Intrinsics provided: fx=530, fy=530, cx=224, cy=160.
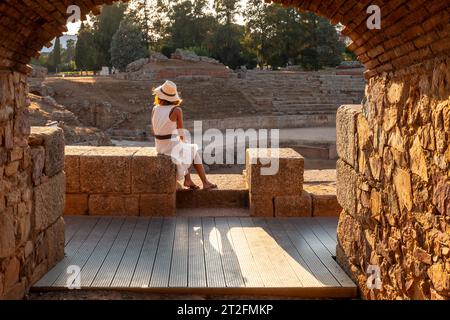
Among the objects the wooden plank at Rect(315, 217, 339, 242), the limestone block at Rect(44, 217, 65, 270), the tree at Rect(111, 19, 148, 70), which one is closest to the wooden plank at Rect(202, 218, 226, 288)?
the wooden plank at Rect(315, 217, 339, 242)

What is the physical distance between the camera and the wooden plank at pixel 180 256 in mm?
4180

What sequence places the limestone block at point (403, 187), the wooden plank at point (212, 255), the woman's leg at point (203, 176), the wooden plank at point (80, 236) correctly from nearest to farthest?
the limestone block at point (403, 187) < the wooden plank at point (212, 255) < the wooden plank at point (80, 236) < the woman's leg at point (203, 176)

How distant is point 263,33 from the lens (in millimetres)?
41156

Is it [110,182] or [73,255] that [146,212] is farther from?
[73,255]

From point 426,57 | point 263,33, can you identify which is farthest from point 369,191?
point 263,33

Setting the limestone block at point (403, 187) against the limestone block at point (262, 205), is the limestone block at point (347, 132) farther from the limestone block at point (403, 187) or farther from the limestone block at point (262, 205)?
the limestone block at point (262, 205)

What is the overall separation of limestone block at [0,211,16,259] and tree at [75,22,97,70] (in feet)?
119

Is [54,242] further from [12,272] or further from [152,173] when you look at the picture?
[152,173]

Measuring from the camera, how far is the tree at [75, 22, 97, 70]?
1494 inches

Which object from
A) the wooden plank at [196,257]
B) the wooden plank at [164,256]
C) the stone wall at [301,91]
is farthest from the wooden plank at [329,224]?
the stone wall at [301,91]

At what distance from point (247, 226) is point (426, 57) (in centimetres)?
337

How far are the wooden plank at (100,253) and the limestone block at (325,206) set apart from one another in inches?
89.0

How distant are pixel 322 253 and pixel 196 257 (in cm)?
118

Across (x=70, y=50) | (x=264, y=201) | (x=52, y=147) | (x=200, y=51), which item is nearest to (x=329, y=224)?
(x=264, y=201)
